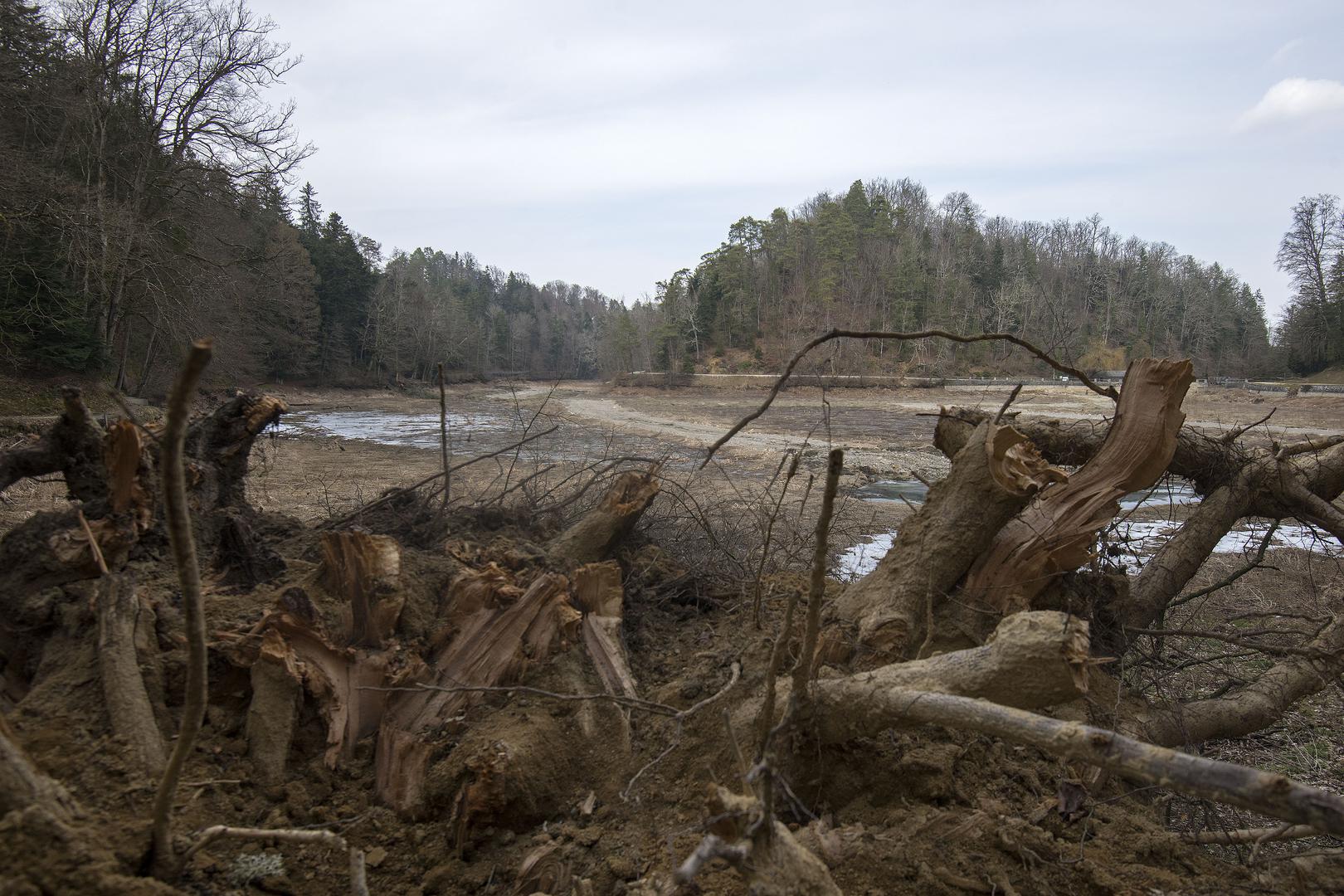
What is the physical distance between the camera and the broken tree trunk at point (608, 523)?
3.84 metres

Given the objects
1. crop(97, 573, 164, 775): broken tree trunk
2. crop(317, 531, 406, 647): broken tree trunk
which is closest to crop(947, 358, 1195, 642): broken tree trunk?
crop(317, 531, 406, 647): broken tree trunk

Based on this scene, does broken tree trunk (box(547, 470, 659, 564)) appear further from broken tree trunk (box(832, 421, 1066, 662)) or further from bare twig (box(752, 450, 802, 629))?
broken tree trunk (box(832, 421, 1066, 662))

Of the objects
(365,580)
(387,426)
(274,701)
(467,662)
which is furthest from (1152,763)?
(387,426)

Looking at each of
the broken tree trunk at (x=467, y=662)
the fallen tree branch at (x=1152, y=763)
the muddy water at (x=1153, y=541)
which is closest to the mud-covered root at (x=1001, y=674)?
the fallen tree branch at (x=1152, y=763)

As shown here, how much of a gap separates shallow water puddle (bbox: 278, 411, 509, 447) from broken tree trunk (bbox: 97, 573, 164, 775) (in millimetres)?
14449

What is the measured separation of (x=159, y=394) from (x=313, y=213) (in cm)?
3297

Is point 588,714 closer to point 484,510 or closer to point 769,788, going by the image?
point 769,788

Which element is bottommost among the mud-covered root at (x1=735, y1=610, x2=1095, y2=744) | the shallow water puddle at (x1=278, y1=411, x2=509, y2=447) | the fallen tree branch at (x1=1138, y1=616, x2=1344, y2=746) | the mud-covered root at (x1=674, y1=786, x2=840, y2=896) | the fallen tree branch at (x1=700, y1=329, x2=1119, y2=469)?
the fallen tree branch at (x1=1138, y1=616, x2=1344, y2=746)

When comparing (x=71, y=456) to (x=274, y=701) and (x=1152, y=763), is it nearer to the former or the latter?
(x=274, y=701)

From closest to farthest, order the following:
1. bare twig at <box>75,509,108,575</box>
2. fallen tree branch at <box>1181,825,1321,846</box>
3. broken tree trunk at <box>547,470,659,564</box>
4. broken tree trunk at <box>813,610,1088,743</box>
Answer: broken tree trunk at <box>813,610,1088,743</box>
fallen tree branch at <box>1181,825,1321,846</box>
bare twig at <box>75,509,108,575</box>
broken tree trunk at <box>547,470,659,564</box>

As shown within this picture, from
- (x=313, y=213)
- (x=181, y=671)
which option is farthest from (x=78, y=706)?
(x=313, y=213)

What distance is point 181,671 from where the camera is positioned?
240cm

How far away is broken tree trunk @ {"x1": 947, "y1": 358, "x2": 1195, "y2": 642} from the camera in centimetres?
292

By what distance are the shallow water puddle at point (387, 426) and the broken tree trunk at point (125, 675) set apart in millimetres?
14449
